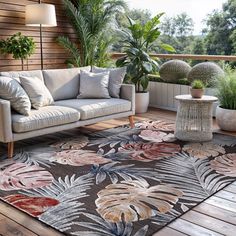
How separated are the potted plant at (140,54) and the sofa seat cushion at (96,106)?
1159 millimetres

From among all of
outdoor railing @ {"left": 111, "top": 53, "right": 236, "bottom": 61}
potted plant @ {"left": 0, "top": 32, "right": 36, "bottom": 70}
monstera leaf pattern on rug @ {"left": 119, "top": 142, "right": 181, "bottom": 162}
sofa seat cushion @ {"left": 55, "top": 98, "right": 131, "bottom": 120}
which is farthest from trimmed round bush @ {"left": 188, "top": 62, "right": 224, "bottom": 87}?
potted plant @ {"left": 0, "top": 32, "right": 36, "bottom": 70}

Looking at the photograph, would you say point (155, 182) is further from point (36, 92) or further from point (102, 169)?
point (36, 92)

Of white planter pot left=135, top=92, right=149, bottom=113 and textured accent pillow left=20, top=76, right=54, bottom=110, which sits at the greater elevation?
textured accent pillow left=20, top=76, right=54, bottom=110

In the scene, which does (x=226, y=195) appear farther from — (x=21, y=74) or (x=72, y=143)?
(x=21, y=74)

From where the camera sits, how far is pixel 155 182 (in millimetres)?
2750

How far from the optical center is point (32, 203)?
238cm

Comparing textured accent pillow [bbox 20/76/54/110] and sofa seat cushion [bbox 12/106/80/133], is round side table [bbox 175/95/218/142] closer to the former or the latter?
sofa seat cushion [bbox 12/106/80/133]

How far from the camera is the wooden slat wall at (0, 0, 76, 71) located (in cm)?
505

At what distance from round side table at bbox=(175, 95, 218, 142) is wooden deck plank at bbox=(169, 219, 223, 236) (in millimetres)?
1889

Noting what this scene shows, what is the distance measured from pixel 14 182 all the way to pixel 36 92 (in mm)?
1250

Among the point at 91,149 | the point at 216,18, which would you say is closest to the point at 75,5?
the point at 216,18

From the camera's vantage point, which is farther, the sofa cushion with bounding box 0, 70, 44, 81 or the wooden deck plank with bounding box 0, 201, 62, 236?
the sofa cushion with bounding box 0, 70, 44, 81

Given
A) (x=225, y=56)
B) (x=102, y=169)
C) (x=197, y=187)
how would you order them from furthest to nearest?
(x=225, y=56) < (x=102, y=169) < (x=197, y=187)

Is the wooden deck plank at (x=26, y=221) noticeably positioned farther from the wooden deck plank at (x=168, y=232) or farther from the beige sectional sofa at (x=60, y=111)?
the beige sectional sofa at (x=60, y=111)
